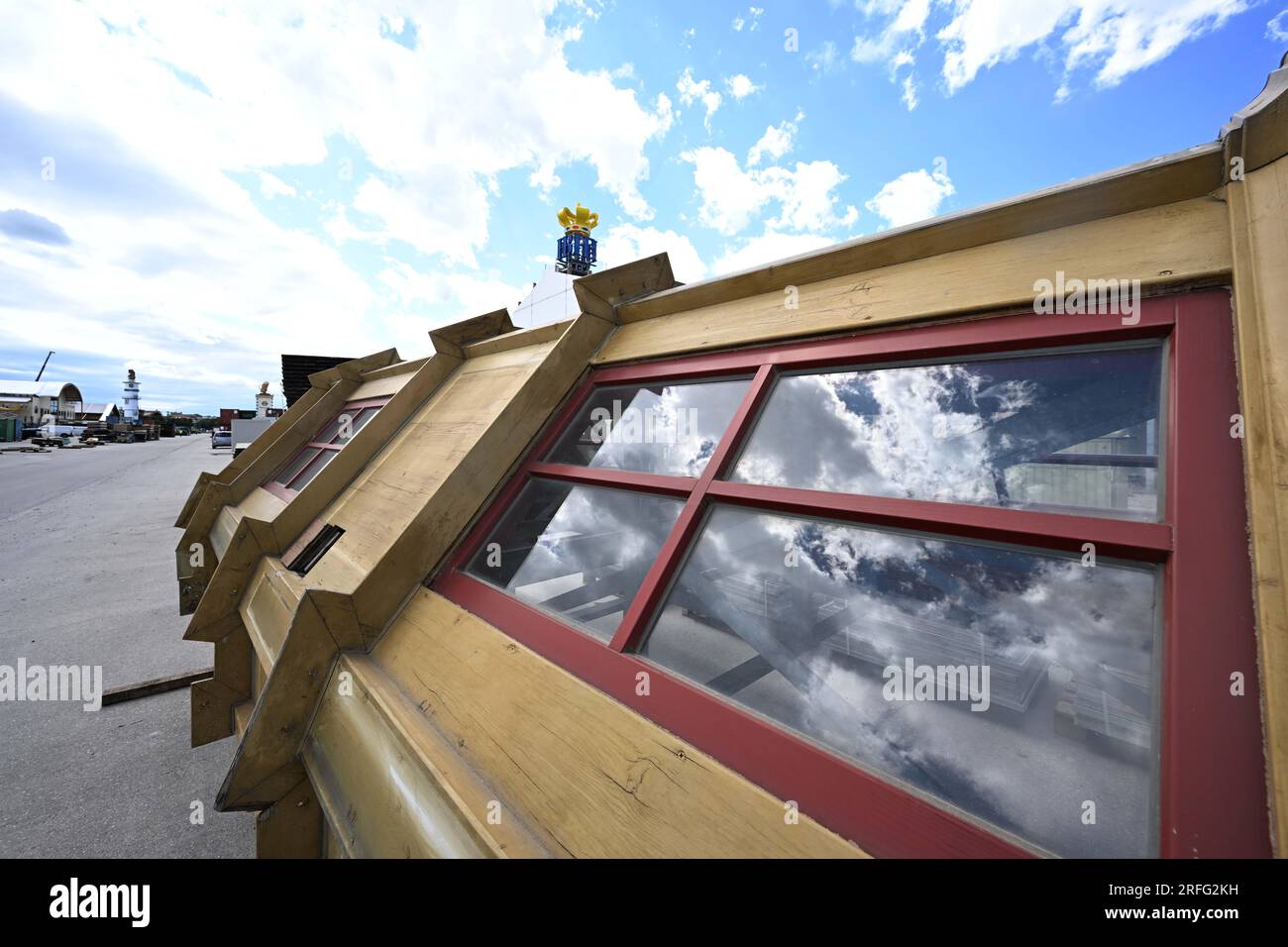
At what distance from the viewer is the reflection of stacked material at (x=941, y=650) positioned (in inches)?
40.9

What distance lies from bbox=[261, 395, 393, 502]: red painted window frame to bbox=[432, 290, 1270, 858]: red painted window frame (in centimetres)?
410

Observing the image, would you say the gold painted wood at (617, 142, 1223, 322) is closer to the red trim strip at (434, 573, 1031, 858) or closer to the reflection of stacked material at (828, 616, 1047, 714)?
the reflection of stacked material at (828, 616, 1047, 714)

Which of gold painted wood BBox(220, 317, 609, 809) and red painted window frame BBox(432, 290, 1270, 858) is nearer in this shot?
red painted window frame BBox(432, 290, 1270, 858)

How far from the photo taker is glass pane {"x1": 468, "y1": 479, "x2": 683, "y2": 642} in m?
1.66

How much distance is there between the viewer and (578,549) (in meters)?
1.95

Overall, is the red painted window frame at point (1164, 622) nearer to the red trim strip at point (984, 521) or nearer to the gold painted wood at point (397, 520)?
the red trim strip at point (984, 521)

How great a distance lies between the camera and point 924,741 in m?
0.98

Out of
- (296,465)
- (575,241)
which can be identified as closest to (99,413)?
(575,241)

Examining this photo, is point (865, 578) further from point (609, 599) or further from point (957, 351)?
point (609, 599)

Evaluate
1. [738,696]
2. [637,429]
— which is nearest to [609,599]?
[738,696]

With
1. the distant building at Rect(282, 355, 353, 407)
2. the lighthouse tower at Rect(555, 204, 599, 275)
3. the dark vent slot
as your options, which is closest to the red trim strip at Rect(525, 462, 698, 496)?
the dark vent slot

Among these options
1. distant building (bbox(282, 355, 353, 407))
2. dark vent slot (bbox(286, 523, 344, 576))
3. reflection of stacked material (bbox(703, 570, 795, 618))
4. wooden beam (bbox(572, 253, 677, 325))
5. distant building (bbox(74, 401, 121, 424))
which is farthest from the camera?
distant building (bbox(74, 401, 121, 424))

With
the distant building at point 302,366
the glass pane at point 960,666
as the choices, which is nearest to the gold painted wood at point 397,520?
the glass pane at point 960,666
